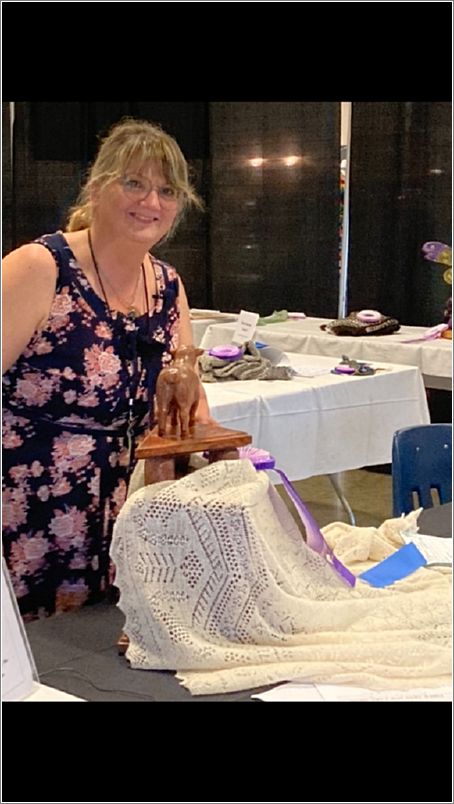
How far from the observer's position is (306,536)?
1.18 meters

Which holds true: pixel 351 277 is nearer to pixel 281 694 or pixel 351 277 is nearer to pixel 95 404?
pixel 95 404

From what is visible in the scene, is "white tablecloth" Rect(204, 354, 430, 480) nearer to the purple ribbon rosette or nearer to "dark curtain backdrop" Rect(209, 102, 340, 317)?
the purple ribbon rosette

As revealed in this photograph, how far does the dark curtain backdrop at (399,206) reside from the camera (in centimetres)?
461

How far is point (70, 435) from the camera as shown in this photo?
4.64ft

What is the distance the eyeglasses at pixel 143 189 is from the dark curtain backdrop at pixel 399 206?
3.33m

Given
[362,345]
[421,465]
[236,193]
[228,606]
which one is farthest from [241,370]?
[236,193]

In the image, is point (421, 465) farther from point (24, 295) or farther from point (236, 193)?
point (236, 193)

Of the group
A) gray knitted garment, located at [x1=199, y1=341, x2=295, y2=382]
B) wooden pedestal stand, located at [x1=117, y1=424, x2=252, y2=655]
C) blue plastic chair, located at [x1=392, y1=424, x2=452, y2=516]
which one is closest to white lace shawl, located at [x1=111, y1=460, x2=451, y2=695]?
wooden pedestal stand, located at [x1=117, y1=424, x2=252, y2=655]

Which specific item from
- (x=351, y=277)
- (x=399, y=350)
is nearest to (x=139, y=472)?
(x=399, y=350)

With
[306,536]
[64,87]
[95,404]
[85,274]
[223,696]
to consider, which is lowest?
[223,696]

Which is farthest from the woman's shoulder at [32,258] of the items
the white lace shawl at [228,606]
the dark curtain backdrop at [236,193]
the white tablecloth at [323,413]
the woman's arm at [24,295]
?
the dark curtain backdrop at [236,193]

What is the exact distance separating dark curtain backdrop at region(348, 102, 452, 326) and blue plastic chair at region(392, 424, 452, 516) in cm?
266

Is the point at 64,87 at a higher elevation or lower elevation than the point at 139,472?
higher

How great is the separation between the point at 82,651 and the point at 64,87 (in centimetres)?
58
